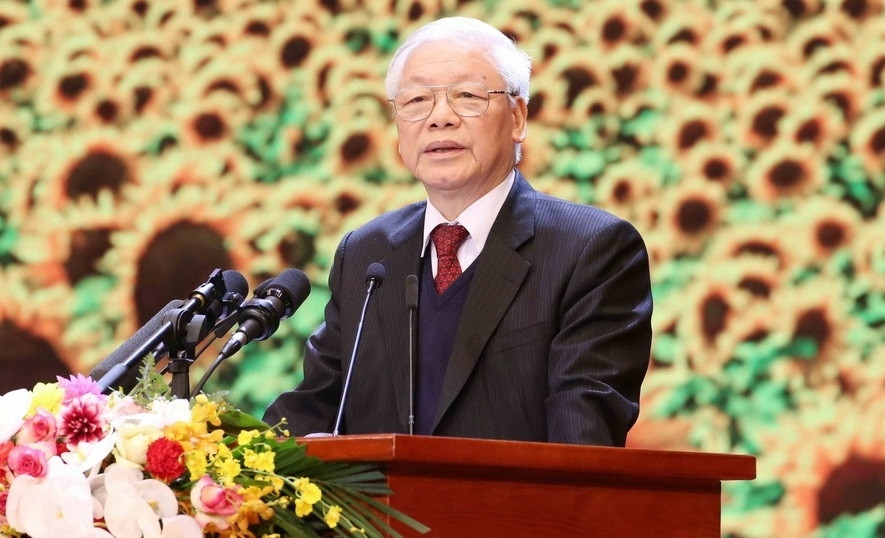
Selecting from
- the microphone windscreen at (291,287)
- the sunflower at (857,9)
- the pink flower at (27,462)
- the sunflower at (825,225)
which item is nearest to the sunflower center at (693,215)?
the sunflower at (825,225)

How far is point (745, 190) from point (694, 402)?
61 cm

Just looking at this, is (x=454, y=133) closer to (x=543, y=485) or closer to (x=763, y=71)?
(x=543, y=485)

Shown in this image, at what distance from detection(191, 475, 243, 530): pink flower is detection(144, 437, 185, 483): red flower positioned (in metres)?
0.03

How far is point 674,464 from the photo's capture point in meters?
1.58

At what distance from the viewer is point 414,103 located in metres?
2.45

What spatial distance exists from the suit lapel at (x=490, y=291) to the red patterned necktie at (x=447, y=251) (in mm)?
70

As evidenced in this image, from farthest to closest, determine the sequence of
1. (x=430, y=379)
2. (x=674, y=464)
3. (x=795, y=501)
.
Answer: (x=795, y=501) < (x=430, y=379) < (x=674, y=464)

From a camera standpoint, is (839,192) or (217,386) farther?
(217,386)

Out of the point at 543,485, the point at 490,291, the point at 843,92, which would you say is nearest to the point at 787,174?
the point at 843,92

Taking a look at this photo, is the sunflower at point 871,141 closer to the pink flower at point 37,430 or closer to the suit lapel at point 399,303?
the suit lapel at point 399,303

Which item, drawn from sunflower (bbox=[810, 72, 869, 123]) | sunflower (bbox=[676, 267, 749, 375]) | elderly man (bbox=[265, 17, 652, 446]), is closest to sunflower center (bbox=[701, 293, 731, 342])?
sunflower (bbox=[676, 267, 749, 375])

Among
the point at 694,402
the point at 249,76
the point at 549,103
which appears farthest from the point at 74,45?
the point at 694,402

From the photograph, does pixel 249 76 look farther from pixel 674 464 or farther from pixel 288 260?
pixel 674 464

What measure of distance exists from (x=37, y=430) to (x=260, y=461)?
0.73 feet
